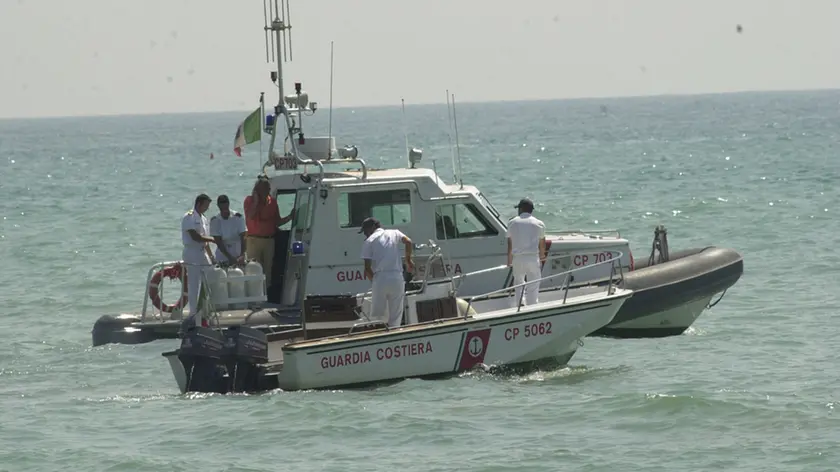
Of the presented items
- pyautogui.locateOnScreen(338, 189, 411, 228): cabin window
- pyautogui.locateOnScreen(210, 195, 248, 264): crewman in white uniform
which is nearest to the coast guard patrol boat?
pyautogui.locateOnScreen(338, 189, 411, 228): cabin window

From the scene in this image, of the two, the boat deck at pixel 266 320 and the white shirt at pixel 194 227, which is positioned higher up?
the white shirt at pixel 194 227

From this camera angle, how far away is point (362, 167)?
15.9 meters

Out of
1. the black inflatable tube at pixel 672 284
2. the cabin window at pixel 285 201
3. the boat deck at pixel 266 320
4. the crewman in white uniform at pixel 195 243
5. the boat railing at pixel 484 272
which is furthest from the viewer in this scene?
the black inflatable tube at pixel 672 284

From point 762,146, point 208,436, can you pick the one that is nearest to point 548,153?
point 762,146

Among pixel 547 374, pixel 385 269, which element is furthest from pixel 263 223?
pixel 547 374

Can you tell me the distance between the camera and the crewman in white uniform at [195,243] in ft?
51.6

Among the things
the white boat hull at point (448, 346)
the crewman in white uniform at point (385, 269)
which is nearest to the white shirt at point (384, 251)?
the crewman in white uniform at point (385, 269)

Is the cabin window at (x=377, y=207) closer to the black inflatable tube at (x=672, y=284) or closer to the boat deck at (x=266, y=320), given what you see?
the boat deck at (x=266, y=320)

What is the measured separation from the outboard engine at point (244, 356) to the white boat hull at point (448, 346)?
29cm

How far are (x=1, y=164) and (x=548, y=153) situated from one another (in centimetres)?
2903

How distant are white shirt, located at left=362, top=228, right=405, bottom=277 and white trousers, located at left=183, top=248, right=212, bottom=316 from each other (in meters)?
2.43

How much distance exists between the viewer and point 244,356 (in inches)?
544

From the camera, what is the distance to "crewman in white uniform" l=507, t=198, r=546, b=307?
14.9 metres

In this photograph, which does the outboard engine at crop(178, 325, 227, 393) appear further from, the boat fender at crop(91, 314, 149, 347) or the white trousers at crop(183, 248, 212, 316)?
the boat fender at crop(91, 314, 149, 347)
